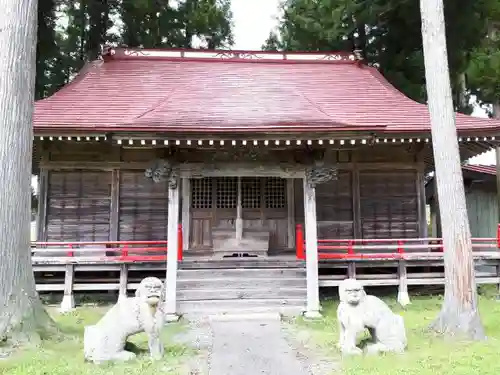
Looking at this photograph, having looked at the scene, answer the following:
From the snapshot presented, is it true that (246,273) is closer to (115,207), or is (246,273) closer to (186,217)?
(186,217)

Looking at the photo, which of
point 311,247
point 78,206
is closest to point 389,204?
point 311,247

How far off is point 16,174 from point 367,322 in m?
5.08

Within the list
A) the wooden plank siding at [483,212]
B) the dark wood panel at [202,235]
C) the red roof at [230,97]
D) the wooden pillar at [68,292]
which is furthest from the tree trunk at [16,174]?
the wooden plank siding at [483,212]

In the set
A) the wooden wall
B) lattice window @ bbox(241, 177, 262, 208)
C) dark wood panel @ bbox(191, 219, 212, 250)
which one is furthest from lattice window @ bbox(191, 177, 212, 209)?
lattice window @ bbox(241, 177, 262, 208)

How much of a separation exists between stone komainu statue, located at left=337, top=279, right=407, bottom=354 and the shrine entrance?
4.67m

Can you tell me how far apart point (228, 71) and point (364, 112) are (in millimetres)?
4546

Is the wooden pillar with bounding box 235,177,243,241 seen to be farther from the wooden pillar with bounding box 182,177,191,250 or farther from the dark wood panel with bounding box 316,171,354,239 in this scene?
the dark wood panel with bounding box 316,171,354,239

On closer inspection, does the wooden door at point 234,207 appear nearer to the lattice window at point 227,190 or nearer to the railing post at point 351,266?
the lattice window at point 227,190

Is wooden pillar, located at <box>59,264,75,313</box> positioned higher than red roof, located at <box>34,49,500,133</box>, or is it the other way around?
red roof, located at <box>34,49,500,133</box>

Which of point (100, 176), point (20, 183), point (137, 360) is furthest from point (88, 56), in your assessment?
point (137, 360)

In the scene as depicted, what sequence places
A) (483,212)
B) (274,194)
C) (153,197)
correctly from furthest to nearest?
(483,212) < (274,194) < (153,197)

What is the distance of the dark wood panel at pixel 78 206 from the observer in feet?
31.4

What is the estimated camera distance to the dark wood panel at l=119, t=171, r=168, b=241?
9.77 metres

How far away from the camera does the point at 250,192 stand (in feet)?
33.4
